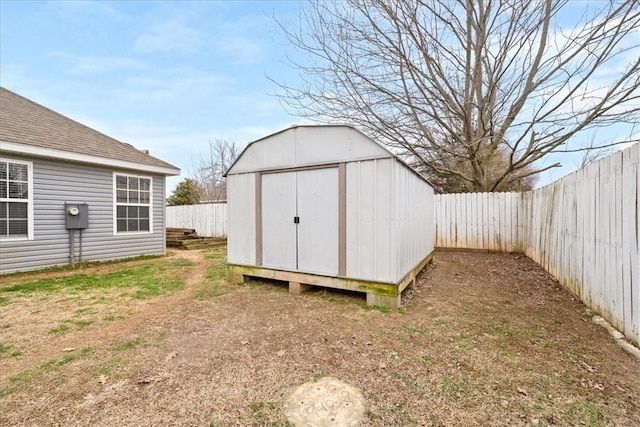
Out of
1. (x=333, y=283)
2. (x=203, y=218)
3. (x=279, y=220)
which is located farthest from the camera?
(x=203, y=218)

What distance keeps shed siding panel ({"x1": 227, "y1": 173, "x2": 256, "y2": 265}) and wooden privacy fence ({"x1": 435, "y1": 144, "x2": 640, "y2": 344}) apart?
186 inches

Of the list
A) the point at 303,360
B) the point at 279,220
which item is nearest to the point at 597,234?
the point at 303,360

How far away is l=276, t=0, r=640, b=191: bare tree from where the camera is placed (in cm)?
664

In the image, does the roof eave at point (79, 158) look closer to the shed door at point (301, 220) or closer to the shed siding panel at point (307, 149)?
the shed siding panel at point (307, 149)

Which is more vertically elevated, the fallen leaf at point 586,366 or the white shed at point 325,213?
the white shed at point 325,213

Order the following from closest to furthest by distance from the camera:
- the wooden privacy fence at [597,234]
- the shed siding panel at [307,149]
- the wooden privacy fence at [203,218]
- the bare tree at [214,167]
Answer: the wooden privacy fence at [597,234], the shed siding panel at [307,149], the wooden privacy fence at [203,218], the bare tree at [214,167]

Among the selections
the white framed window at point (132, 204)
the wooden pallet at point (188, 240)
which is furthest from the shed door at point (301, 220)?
the wooden pallet at point (188, 240)

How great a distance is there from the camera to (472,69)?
8812 mm

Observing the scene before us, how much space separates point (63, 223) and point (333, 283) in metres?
6.72

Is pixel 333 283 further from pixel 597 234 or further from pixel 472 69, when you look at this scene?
pixel 472 69

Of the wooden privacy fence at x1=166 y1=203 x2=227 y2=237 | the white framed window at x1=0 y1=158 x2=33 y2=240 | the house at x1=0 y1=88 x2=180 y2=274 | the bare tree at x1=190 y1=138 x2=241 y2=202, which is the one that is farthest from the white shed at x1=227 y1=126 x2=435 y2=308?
the bare tree at x1=190 y1=138 x2=241 y2=202

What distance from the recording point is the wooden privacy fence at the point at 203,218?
521 inches

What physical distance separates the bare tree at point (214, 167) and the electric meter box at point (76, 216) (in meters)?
16.9

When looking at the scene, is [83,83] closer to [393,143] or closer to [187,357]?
[393,143]
